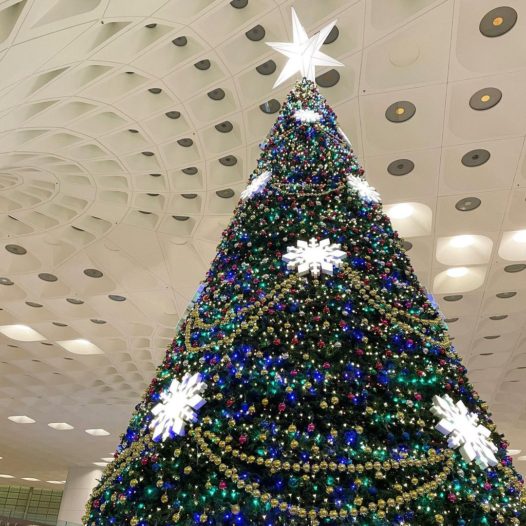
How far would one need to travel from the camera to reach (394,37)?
7031 mm

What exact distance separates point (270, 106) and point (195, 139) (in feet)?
5.79

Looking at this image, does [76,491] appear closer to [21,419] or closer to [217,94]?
[21,419]

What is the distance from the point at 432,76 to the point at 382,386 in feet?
24.0

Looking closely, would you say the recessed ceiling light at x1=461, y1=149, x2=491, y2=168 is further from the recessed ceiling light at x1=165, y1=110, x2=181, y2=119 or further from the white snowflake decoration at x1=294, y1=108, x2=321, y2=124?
the white snowflake decoration at x1=294, y1=108, x2=321, y2=124

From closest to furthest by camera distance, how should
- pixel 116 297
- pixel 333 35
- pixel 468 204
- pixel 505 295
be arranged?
pixel 333 35, pixel 468 204, pixel 505 295, pixel 116 297

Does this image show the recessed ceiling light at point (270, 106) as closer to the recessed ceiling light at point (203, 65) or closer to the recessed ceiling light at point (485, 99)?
the recessed ceiling light at point (203, 65)

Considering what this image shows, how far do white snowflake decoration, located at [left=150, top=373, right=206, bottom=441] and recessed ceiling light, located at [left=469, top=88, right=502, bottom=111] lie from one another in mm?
8037

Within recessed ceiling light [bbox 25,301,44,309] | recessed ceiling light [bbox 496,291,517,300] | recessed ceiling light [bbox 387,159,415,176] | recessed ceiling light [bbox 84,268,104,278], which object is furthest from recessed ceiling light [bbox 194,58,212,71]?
recessed ceiling light [bbox 25,301,44,309]

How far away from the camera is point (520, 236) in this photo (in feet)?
35.7

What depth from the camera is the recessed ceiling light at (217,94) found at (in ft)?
27.1

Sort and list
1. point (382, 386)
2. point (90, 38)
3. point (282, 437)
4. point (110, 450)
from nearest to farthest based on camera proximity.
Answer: point (282, 437), point (382, 386), point (90, 38), point (110, 450)

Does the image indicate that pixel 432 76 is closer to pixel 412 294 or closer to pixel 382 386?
pixel 412 294

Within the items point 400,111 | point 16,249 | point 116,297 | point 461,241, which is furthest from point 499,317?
point 16,249

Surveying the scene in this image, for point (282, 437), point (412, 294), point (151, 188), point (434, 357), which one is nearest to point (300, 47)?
point (412, 294)
